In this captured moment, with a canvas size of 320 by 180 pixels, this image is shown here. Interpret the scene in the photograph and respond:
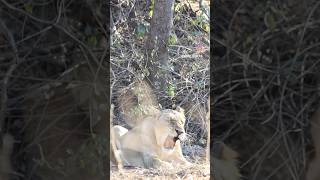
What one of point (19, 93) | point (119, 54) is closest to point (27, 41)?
point (19, 93)

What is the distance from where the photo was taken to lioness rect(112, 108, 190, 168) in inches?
92.1

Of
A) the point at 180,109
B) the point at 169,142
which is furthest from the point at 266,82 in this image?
the point at 180,109

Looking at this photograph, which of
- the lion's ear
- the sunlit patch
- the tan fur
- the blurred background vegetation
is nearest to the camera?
the blurred background vegetation

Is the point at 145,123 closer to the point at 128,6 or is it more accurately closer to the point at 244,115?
the point at 128,6

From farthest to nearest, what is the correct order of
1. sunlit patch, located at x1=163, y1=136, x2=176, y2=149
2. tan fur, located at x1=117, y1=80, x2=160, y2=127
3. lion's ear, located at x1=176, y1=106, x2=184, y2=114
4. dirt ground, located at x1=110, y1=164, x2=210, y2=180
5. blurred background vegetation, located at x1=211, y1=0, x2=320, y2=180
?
lion's ear, located at x1=176, y1=106, x2=184, y2=114 < tan fur, located at x1=117, y1=80, x2=160, y2=127 < sunlit patch, located at x1=163, y1=136, x2=176, y2=149 < dirt ground, located at x1=110, y1=164, x2=210, y2=180 < blurred background vegetation, located at x1=211, y1=0, x2=320, y2=180

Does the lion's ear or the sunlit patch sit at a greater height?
the lion's ear

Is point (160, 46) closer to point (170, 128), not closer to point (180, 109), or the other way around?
point (180, 109)

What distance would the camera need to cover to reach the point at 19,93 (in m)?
1.59

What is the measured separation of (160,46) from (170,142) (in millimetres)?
589

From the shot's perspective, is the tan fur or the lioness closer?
the lioness

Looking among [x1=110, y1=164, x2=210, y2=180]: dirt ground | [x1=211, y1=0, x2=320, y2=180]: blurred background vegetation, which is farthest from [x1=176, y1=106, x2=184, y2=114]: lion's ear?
[x1=211, y1=0, x2=320, y2=180]: blurred background vegetation

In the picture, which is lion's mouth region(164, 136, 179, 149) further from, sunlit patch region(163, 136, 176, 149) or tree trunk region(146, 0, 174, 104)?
tree trunk region(146, 0, 174, 104)

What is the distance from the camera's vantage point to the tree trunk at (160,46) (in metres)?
2.68

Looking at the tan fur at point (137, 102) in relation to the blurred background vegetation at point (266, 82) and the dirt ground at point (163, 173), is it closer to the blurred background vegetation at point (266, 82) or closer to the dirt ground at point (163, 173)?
the dirt ground at point (163, 173)
